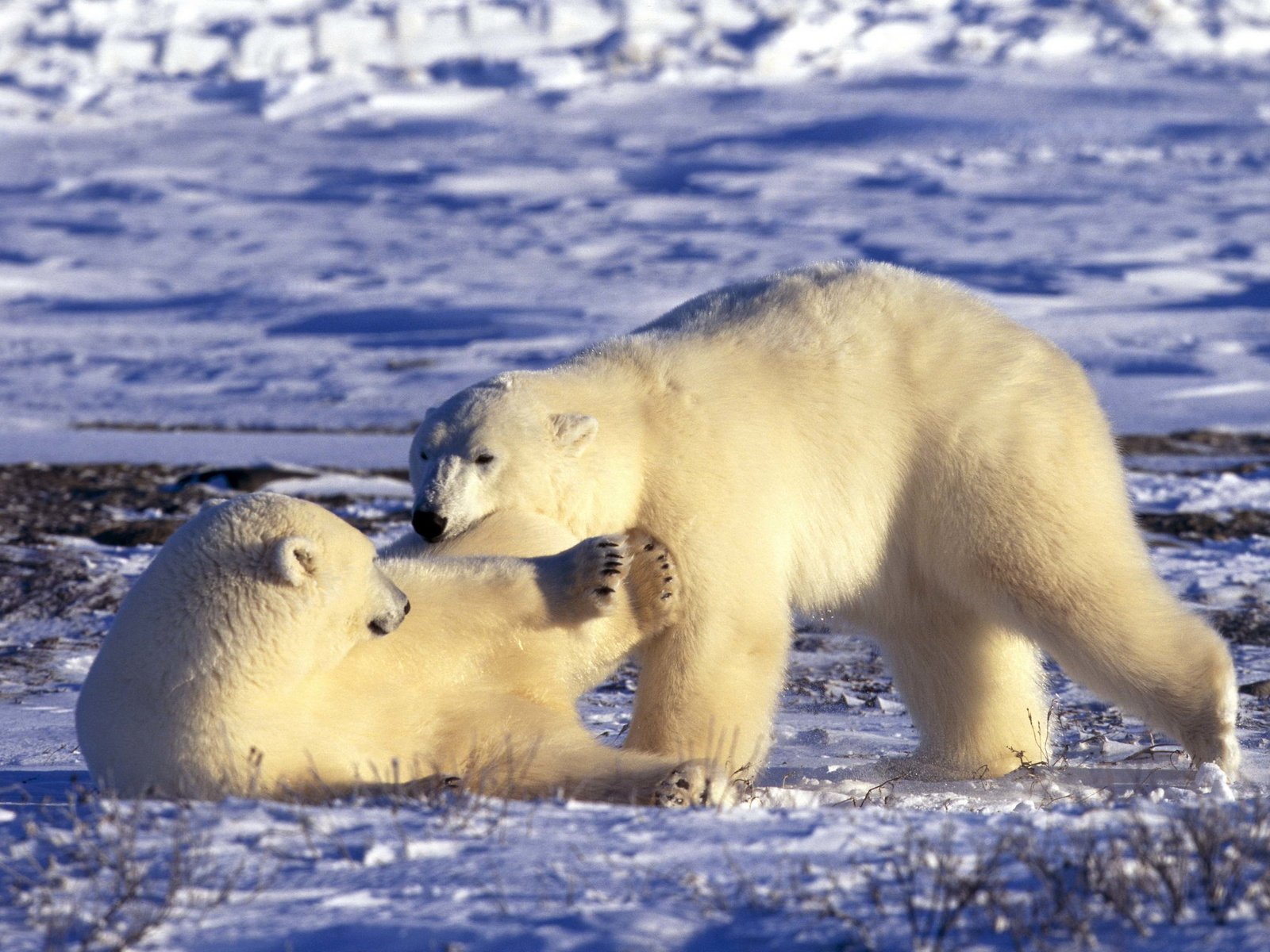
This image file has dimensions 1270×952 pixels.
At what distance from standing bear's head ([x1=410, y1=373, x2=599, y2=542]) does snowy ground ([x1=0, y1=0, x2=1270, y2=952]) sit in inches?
36.6

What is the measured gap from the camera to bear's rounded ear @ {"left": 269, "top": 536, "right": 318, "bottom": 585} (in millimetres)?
2877

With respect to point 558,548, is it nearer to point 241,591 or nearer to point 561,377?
point 561,377

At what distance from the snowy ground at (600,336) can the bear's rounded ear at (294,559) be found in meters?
0.56

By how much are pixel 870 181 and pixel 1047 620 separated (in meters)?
18.9

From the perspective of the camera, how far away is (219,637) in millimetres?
2842

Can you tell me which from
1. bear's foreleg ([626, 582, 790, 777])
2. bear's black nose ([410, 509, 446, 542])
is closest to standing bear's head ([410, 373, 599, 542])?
bear's black nose ([410, 509, 446, 542])

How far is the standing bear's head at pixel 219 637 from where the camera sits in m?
2.81

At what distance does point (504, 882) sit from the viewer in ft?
6.91

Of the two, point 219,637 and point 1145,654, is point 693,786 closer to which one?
point 219,637

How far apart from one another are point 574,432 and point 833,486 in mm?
702

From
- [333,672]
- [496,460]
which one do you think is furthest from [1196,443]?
[333,672]

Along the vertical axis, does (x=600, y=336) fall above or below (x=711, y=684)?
below

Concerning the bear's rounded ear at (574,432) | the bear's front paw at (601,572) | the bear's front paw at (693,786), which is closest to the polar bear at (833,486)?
the bear's rounded ear at (574,432)

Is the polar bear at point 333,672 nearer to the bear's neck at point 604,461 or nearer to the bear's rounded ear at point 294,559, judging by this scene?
the bear's rounded ear at point 294,559
